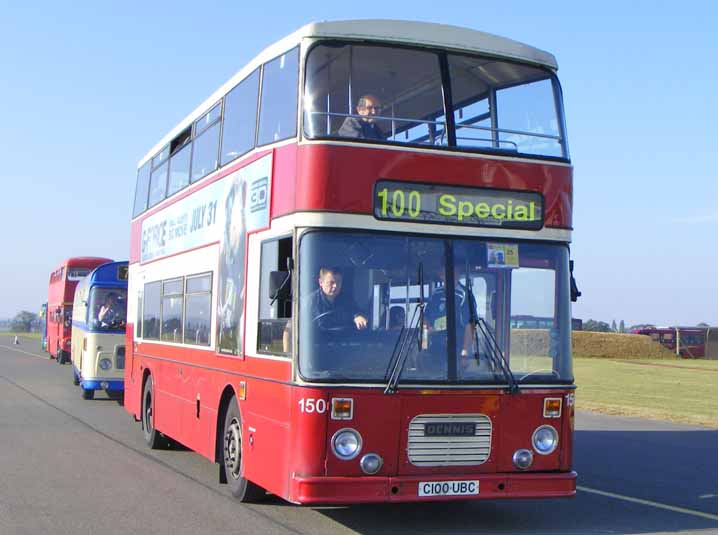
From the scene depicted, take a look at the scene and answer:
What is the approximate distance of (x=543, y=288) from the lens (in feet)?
31.5

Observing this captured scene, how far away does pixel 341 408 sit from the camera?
347 inches

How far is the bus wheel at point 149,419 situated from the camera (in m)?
15.5

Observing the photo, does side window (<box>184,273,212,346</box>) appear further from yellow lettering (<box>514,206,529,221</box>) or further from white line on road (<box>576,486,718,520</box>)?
Answer: white line on road (<box>576,486,718,520</box>)

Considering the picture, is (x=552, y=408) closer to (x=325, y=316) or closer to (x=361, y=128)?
(x=325, y=316)

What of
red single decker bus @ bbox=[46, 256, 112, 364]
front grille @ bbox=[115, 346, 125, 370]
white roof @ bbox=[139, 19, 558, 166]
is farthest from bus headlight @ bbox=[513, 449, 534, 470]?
red single decker bus @ bbox=[46, 256, 112, 364]

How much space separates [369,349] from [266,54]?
133 inches

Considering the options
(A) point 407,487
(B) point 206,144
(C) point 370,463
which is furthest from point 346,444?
(B) point 206,144

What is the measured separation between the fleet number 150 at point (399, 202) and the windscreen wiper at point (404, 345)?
48 centimetres

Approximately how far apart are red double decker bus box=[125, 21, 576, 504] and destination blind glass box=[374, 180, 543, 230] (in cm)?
2

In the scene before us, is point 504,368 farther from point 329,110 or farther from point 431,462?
point 329,110

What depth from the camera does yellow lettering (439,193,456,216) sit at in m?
9.40

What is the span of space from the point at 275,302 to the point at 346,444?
1520 millimetres

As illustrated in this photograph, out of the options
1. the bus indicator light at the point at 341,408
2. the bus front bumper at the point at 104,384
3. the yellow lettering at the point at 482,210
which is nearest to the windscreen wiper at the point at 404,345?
the bus indicator light at the point at 341,408

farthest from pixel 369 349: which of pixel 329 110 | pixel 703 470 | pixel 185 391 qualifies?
pixel 703 470
